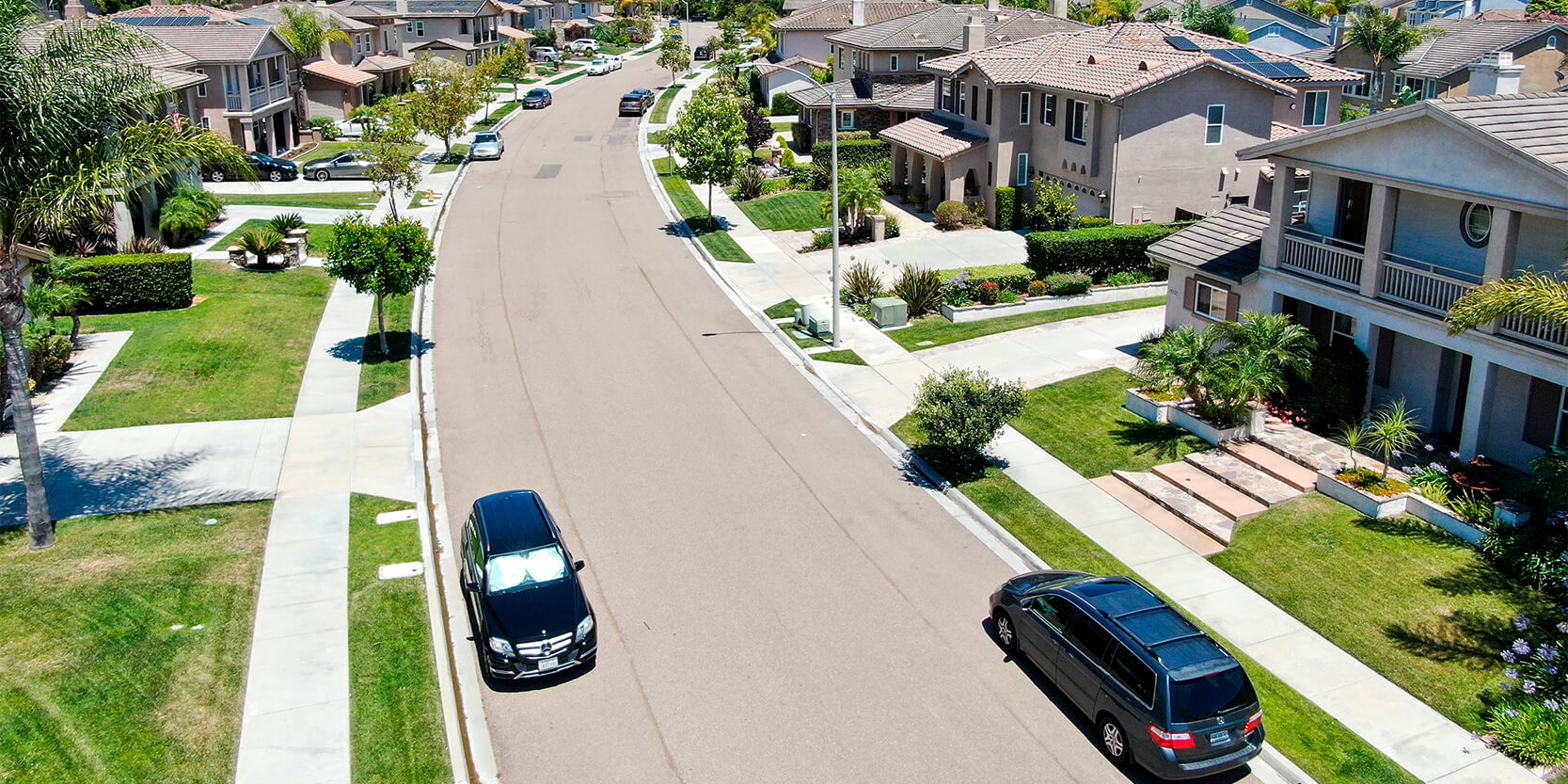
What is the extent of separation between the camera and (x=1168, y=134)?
39.2 metres

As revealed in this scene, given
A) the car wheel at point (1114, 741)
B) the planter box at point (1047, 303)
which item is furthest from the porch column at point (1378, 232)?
the car wheel at point (1114, 741)

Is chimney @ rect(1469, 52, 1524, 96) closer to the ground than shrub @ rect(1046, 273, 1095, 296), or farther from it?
farther from it

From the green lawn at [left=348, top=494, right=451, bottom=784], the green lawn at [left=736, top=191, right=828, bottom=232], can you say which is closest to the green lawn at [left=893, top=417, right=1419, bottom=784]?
the green lawn at [left=348, top=494, right=451, bottom=784]

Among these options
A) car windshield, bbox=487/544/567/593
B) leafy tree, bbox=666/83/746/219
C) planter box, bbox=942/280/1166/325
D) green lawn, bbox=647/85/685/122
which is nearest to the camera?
car windshield, bbox=487/544/567/593

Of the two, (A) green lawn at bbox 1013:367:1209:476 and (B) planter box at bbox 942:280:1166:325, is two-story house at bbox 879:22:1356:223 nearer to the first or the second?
(B) planter box at bbox 942:280:1166:325

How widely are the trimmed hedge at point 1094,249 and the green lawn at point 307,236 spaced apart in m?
23.8

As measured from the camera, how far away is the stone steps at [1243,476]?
844 inches

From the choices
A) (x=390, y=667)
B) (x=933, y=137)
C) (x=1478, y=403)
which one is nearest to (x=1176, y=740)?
(x=390, y=667)

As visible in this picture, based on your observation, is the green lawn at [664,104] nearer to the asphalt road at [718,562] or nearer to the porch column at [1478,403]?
the asphalt road at [718,562]

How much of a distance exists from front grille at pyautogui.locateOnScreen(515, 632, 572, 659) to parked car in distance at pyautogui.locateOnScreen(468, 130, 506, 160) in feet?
160

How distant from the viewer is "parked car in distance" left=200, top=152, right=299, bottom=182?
171ft

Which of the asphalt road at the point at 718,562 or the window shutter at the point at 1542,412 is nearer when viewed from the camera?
the asphalt road at the point at 718,562

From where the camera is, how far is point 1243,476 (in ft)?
73.0

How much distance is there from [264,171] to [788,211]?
24.2 metres
